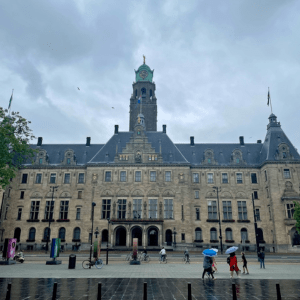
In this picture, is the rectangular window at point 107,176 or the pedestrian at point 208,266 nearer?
the pedestrian at point 208,266

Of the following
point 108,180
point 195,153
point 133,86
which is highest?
point 133,86

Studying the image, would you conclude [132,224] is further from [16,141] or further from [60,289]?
[60,289]

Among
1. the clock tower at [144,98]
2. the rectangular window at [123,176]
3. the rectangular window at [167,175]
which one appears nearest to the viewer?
the rectangular window at [123,176]

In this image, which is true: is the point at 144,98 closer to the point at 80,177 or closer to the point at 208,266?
the point at 80,177

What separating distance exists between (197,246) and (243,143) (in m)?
25.8

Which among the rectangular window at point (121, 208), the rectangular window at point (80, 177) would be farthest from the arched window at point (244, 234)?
the rectangular window at point (80, 177)

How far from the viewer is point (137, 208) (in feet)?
160

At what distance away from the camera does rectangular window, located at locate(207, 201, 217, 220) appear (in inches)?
1983

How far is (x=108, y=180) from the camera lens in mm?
50656

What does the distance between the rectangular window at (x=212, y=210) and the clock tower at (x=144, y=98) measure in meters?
27.7

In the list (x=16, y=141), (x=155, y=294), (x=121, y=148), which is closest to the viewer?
(x=155, y=294)

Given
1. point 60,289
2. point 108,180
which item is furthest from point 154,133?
point 60,289

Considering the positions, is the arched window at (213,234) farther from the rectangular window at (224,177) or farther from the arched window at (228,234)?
the rectangular window at (224,177)

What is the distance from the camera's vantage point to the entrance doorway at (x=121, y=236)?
4774cm
